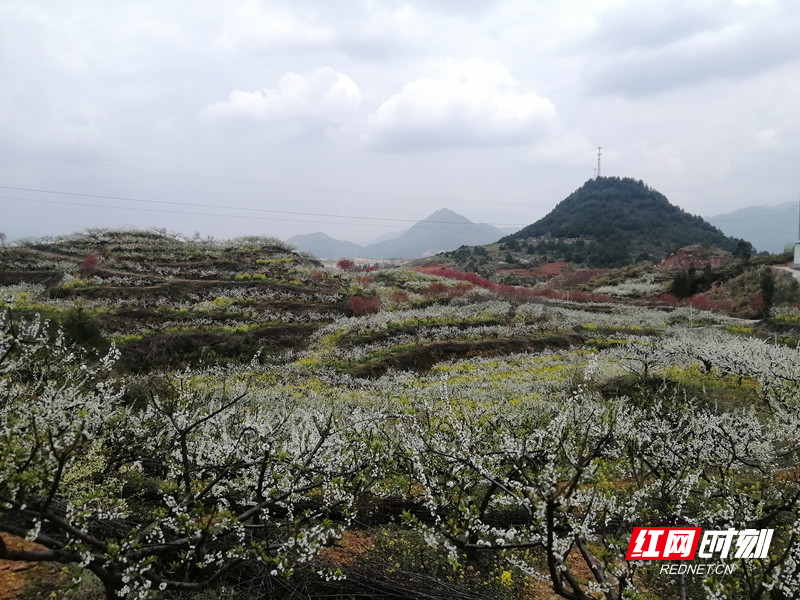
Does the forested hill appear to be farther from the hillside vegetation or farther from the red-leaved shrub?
the red-leaved shrub

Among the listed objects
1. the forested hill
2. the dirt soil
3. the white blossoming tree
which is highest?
the forested hill

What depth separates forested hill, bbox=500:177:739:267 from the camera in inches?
4048

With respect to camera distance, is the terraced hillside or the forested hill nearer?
the terraced hillside

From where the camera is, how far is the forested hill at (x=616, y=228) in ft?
337

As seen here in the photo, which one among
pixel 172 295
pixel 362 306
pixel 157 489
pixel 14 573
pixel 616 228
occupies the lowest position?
pixel 157 489

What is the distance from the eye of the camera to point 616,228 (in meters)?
122

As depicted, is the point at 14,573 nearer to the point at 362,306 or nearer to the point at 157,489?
A: the point at 157,489

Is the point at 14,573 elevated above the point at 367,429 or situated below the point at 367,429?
below

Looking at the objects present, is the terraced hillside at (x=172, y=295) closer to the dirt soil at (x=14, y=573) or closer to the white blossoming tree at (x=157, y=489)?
the white blossoming tree at (x=157, y=489)

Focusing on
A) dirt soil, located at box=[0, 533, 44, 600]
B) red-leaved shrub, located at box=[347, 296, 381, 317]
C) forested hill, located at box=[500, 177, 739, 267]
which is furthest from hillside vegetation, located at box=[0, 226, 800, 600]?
forested hill, located at box=[500, 177, 739, 267]

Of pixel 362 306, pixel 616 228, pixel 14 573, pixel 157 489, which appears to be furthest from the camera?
pixel 616 228

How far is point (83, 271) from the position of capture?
34.8 m

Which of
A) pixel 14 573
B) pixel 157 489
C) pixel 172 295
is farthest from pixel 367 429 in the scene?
pixel 172 295

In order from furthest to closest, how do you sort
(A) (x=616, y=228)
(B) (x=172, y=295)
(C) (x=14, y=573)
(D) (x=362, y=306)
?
1. (A) (x=616, y=228)
2. (D) (x=362, y=306)
3. (B) (x=172, y=295)
4. (C) (x=14, y=573)
